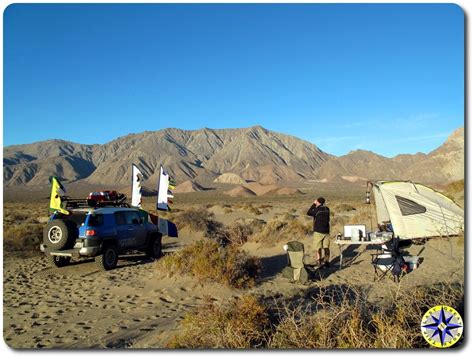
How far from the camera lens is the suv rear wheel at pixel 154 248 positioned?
1143 cm

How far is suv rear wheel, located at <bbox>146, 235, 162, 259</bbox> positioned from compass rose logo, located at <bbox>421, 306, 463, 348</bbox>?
27.6 feet

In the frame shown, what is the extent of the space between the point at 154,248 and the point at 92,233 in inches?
101

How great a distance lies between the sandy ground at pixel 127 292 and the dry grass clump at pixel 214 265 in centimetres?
19

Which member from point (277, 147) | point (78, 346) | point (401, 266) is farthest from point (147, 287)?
point (277, 147)

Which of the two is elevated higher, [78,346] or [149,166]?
[149,166]

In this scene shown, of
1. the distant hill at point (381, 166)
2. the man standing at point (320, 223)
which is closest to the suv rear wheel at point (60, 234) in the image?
the man standing at point (320, 223)

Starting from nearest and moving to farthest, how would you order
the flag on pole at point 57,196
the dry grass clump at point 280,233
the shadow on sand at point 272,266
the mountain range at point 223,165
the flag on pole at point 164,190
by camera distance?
the flag on pole at point 57,196
the shadow on sand at point 272,266
the flag on pole at point 164,190
the dry grass clump at point 280,233
the mountain range at point 223,165

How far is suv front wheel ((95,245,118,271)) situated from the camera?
959 cm

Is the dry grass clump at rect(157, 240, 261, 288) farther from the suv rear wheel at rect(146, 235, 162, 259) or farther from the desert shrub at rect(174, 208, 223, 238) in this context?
the desert shrub at rect(174, 208, 223, 238)

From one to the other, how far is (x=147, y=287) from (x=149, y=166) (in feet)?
494

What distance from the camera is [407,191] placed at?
1042cm

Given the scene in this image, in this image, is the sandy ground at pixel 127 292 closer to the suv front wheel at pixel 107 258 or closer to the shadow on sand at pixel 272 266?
the shadow on sand at pixel 272 266

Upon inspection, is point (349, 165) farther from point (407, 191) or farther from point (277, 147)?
point (407, 191)

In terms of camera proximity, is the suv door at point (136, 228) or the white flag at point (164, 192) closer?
the white flag at point (164, 192)
